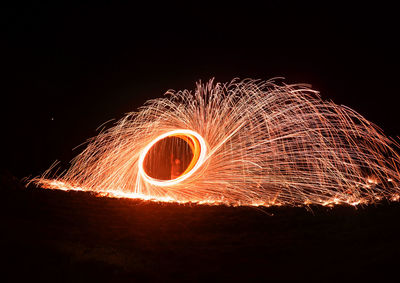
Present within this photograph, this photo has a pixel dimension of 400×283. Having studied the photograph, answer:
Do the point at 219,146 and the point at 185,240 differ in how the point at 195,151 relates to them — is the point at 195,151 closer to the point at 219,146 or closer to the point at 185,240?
the point at 219,146

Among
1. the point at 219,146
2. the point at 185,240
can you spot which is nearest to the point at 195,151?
the point at 219,146

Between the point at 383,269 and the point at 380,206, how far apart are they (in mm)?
5823

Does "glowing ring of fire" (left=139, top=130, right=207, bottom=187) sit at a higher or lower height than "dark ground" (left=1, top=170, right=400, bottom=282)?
higher

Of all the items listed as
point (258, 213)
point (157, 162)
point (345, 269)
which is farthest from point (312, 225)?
point (157, 162)

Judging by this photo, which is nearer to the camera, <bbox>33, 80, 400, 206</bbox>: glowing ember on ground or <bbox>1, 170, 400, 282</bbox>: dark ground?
<bbox>1, 170, 400, 282</bbox>: dark ground

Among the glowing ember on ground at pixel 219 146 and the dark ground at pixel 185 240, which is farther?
the glowing ember on ground at pixel 219 146

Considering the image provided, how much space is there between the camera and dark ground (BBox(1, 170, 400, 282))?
201 inches

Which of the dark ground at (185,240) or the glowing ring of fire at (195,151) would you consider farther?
the glowing ring of fire at (195,151)

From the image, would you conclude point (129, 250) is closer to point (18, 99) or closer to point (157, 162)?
point (157, 162)

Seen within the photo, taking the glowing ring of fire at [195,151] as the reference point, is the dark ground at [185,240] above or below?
below

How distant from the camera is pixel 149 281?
494 cm

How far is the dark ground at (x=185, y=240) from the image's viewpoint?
5.11 m

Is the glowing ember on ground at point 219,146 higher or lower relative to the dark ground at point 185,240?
higher

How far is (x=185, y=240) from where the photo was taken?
6.96 metres
